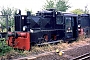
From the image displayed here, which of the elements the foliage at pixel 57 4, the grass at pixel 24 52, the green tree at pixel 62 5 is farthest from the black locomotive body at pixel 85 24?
the foliage at pixel 57 4

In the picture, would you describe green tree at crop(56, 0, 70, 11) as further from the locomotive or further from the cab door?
the cab door

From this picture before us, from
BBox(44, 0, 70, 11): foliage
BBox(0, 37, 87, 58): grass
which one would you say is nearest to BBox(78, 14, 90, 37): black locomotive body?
BBox(0, 37, 87, 58): grass

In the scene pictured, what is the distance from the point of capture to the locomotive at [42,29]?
1155cm

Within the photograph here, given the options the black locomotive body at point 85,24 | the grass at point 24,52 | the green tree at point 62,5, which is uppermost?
the green tree at point 62,5

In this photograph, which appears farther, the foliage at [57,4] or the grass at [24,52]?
the foliage at [57,4]

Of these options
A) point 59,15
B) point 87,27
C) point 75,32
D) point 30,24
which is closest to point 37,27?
point 30,24

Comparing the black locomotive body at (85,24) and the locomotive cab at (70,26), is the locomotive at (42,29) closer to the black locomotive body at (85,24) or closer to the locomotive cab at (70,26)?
the locomotive cab at (70,26)

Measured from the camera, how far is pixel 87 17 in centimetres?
2147

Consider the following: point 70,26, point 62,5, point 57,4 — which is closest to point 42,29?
point 70,26

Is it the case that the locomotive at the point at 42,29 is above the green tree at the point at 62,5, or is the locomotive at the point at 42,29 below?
below

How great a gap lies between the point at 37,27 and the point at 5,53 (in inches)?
136

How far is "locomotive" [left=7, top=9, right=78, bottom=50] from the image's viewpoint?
11.6m

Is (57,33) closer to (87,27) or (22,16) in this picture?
(22,16)

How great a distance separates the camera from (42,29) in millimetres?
13312
